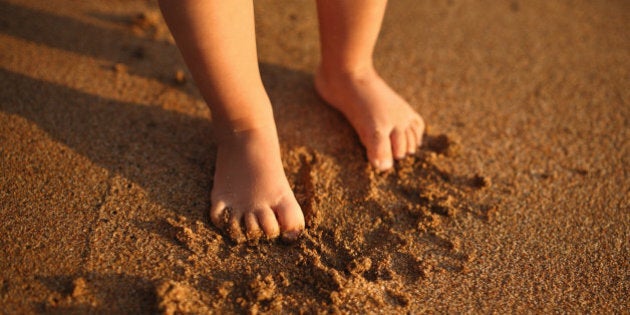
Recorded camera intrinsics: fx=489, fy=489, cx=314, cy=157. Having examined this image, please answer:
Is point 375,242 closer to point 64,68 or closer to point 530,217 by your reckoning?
point 530,217

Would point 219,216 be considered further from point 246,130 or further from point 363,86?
point 363,86

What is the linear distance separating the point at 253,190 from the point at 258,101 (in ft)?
0.67

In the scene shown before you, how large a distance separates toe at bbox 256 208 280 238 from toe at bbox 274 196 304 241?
15mm

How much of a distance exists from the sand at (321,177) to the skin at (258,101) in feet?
0.17

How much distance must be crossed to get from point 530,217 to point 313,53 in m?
0.84

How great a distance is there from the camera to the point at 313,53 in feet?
5.30

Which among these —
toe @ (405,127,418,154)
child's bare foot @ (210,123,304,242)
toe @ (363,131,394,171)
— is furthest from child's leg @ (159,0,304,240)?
toe @ (405,127,418,154)

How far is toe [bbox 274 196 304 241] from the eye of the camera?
1073 mm

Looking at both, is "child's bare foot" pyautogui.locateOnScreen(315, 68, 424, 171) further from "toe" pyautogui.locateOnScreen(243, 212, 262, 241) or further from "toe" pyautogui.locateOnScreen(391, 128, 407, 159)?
"toe" pyautogui.locateOnScreen(243, 212, 262, 241)

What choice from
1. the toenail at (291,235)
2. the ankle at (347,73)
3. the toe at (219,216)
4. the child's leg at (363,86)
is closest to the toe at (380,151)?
the child's leg at (363,86)

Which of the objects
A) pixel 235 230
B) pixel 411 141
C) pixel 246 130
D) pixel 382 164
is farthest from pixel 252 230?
pixel 411 141

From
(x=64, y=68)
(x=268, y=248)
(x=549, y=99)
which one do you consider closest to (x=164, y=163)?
(x=268, y=248)

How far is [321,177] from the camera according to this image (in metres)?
1.23

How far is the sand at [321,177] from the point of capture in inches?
39.2
